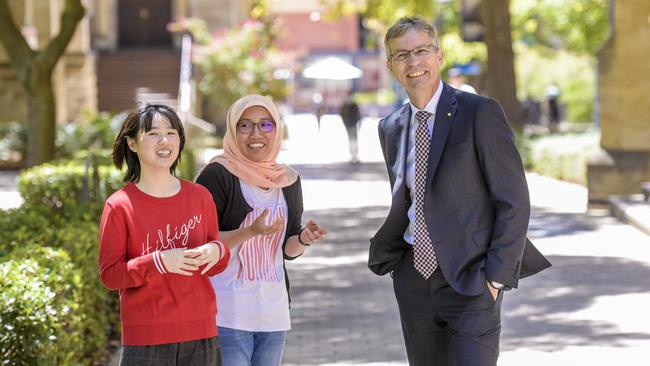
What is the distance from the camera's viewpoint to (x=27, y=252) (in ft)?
26.7

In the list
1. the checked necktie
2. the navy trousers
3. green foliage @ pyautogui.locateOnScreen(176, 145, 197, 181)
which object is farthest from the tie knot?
green foliage @ pyautogui.locateOnScreen(176, 145, 197, 181)

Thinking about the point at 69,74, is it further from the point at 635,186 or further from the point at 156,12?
the point at 635,186

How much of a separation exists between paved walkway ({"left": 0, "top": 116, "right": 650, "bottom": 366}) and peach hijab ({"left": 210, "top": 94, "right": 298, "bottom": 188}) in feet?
11.4

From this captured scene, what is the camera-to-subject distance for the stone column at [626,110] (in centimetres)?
1938

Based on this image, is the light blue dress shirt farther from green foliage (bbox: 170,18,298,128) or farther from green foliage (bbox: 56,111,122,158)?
green foliage (bbox: 170,18,298,128)

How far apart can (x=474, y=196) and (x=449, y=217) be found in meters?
0.13

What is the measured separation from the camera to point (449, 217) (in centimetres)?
553

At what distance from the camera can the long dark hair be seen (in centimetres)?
529

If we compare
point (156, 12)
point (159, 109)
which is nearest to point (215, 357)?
point (159, 109)

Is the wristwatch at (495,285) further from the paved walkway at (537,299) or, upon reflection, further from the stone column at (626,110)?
the stone column at (626,110)

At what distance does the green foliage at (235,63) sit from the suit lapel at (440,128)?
32.2m

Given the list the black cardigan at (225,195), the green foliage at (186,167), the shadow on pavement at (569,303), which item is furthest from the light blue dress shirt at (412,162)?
the green foliage at (186,167)

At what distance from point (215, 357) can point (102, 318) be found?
4121mm

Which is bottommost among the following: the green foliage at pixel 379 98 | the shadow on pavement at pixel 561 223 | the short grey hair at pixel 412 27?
the green foliage at pixel 379 98
